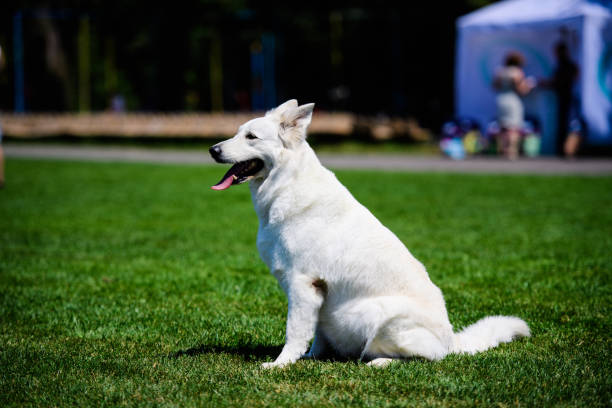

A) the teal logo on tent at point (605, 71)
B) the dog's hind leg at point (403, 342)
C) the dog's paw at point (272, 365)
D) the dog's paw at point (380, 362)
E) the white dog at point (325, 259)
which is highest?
the teal logo on tent at point (605, 71)

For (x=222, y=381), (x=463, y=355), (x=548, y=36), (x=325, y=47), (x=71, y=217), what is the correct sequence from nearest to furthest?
(x=222, y=381), (x=463, y=355), (x=71, y=217), (x=548, y=36), (x=325, y=47)

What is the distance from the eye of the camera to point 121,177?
16.7 m

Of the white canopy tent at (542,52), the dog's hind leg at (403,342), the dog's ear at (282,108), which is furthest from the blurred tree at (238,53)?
the dog's hind leg at (403,342)

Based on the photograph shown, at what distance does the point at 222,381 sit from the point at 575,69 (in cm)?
1644

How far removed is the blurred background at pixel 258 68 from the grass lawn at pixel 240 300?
828 cm

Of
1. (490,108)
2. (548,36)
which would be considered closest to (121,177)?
(490,108)

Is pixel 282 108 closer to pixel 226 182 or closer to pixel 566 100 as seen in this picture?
pixel 226 182

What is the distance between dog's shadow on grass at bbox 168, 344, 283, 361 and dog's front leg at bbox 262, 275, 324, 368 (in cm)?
39

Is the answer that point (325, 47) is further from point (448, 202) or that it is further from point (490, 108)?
point (448, 202)

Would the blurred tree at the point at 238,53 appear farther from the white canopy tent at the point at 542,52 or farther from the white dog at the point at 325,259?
the white dog at the point at 325,259

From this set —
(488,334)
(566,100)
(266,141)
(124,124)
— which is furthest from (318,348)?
(124,124)

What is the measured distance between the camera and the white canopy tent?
18156mm

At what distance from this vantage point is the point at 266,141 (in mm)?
4309

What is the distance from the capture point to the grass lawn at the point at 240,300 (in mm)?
3973
